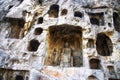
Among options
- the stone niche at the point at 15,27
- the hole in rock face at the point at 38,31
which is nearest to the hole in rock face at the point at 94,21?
the hole in rock face at the point at 38,31

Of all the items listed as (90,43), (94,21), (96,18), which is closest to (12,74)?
(90,43)

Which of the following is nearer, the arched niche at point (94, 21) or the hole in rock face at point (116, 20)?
the hole in rock face at point (116, 20)

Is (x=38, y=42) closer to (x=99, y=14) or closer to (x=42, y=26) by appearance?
(x=42, y=26)

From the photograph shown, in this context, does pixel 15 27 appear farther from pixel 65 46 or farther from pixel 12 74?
pixel 12 74

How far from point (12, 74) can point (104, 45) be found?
28.5ft

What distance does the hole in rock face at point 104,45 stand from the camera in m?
15.5

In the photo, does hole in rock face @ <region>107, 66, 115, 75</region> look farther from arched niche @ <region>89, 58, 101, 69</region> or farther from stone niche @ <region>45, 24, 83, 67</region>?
stone niche @ <region>45, 24, 83, 67</region>

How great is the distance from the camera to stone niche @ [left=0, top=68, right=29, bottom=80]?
13.8m

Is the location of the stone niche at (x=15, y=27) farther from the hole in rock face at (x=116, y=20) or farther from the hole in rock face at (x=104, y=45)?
the hole in rock face at (x=116, y=20)

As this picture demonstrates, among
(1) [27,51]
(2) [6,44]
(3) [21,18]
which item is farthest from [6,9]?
(1) [27,51]

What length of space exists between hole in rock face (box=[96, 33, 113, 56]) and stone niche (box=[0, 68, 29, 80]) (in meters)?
7.16

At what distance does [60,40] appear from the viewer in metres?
17.3

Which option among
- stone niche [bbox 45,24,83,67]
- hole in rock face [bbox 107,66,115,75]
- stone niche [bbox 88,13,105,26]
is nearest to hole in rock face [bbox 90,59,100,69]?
hole in rock face [bbox 107,66,115,75]

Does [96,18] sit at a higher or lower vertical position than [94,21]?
higher
